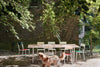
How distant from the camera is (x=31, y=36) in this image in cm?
1234

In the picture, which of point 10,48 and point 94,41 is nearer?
point 94,41

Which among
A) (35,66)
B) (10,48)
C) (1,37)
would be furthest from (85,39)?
(1,37)

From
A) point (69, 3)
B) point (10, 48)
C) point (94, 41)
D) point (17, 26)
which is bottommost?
point (10, 48)

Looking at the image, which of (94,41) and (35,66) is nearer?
(35,66)

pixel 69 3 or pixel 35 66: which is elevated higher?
pixel 69 3

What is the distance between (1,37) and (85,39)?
6.22 metres

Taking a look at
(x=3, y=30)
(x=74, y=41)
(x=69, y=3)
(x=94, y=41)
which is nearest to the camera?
(x=69, y=3)

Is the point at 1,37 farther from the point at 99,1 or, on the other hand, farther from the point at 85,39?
the point at 99,1

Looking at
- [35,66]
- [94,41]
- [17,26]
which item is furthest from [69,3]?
[17,26]

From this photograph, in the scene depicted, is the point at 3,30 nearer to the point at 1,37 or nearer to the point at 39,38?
the point at 1,37

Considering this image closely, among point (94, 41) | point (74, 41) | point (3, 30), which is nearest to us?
point (94, 41)

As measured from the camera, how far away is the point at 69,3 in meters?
3.09

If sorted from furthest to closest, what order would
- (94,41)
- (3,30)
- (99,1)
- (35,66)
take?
(3,30) < (94,41) < (99,1) < (35,66)

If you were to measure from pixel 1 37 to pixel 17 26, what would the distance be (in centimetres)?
150
